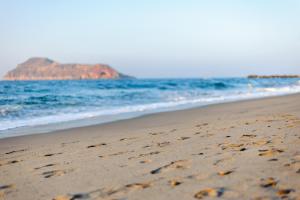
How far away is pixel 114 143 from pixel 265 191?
3487 mm

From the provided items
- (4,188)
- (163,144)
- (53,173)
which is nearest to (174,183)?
(53,173)

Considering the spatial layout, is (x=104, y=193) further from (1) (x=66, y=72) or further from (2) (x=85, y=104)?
(1) (x=66, y=72)

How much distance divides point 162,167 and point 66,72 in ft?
566

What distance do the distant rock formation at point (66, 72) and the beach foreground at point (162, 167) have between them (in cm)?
15867

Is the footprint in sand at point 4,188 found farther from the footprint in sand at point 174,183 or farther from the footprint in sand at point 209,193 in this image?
the footprint in sand at point 209,193

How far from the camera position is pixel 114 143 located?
19.6 feet

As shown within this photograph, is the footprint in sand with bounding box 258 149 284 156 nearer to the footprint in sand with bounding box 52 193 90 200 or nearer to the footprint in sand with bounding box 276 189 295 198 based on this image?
the footprint in sand with bounding box 276 189 295 198

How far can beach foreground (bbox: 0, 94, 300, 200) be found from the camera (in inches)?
120

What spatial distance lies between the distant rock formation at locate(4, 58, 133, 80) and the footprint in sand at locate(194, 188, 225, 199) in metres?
161

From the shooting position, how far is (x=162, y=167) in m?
3.87

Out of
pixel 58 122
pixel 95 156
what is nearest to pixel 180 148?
pixel 95 156

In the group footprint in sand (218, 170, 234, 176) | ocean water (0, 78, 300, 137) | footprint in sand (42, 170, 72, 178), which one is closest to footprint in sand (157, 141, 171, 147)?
footprint in sand (42, 170, 72, 178)

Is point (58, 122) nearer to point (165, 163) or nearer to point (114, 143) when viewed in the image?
point (114, 143)

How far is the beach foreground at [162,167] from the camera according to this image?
120 inches
